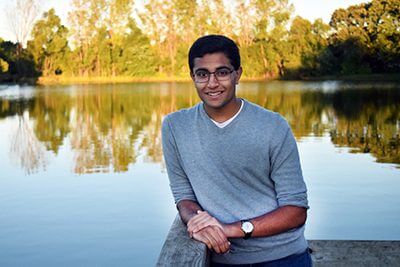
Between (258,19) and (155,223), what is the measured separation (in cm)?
5301

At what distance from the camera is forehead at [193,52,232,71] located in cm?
187

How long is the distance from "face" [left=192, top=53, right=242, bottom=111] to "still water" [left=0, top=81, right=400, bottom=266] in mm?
3360

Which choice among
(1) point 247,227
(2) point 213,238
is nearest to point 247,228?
(1) point 247,227

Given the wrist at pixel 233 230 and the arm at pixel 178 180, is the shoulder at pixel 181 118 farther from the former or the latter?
the wrist at pixel 233 230

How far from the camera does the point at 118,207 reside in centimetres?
689

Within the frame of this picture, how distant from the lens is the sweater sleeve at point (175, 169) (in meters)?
2.00

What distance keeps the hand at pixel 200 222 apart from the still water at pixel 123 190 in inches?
131

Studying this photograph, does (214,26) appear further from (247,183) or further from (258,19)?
(247,183)

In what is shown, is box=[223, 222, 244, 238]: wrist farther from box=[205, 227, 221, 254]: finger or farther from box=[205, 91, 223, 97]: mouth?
box=[205, 91, 223, 97]: mouth

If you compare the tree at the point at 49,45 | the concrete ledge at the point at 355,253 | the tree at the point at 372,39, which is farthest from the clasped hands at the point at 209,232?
the tree at the point at 49,45

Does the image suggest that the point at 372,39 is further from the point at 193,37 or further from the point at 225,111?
the point at 225,111

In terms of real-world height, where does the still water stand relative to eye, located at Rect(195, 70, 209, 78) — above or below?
below

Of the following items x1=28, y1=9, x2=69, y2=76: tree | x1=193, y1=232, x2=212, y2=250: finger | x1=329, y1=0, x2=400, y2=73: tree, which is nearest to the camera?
x1=193, y1=232, x2=212, y2=250: finger

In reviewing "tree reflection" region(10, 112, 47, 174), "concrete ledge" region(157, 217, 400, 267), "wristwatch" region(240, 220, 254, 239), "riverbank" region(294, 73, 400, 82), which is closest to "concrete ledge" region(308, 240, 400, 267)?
"concrete ledge" region(157, 217, 400, 267)
